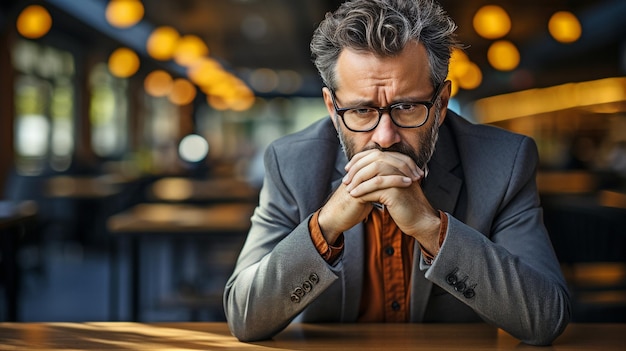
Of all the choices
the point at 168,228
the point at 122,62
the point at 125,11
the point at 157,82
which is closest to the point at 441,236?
the point at 168,228

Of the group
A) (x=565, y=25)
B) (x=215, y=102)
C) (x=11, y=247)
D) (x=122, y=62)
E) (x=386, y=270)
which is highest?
(x=215, y=102)

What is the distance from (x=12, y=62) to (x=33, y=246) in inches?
123

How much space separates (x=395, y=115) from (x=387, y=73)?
0.24 ft

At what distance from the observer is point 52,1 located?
35.6ft

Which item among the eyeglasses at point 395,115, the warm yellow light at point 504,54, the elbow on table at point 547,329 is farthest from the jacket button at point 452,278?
the warm yellow light at point 504,54

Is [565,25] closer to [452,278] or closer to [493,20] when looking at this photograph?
[493,20]

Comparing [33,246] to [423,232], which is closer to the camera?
[423,232]

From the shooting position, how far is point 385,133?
4.95 ft

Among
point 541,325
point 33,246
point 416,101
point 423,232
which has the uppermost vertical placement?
point 416,101

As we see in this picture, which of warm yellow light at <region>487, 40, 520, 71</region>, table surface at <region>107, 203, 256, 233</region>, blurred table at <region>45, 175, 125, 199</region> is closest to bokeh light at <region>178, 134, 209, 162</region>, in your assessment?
blurred table at <region>45, 175, 125, 199</region>

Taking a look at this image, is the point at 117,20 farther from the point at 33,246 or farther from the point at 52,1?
the point at 52,1

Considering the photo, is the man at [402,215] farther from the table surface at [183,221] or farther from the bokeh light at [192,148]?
the bokeh light at [192,148]

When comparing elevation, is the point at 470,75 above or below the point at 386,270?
above

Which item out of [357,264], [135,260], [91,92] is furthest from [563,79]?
[357,264]
